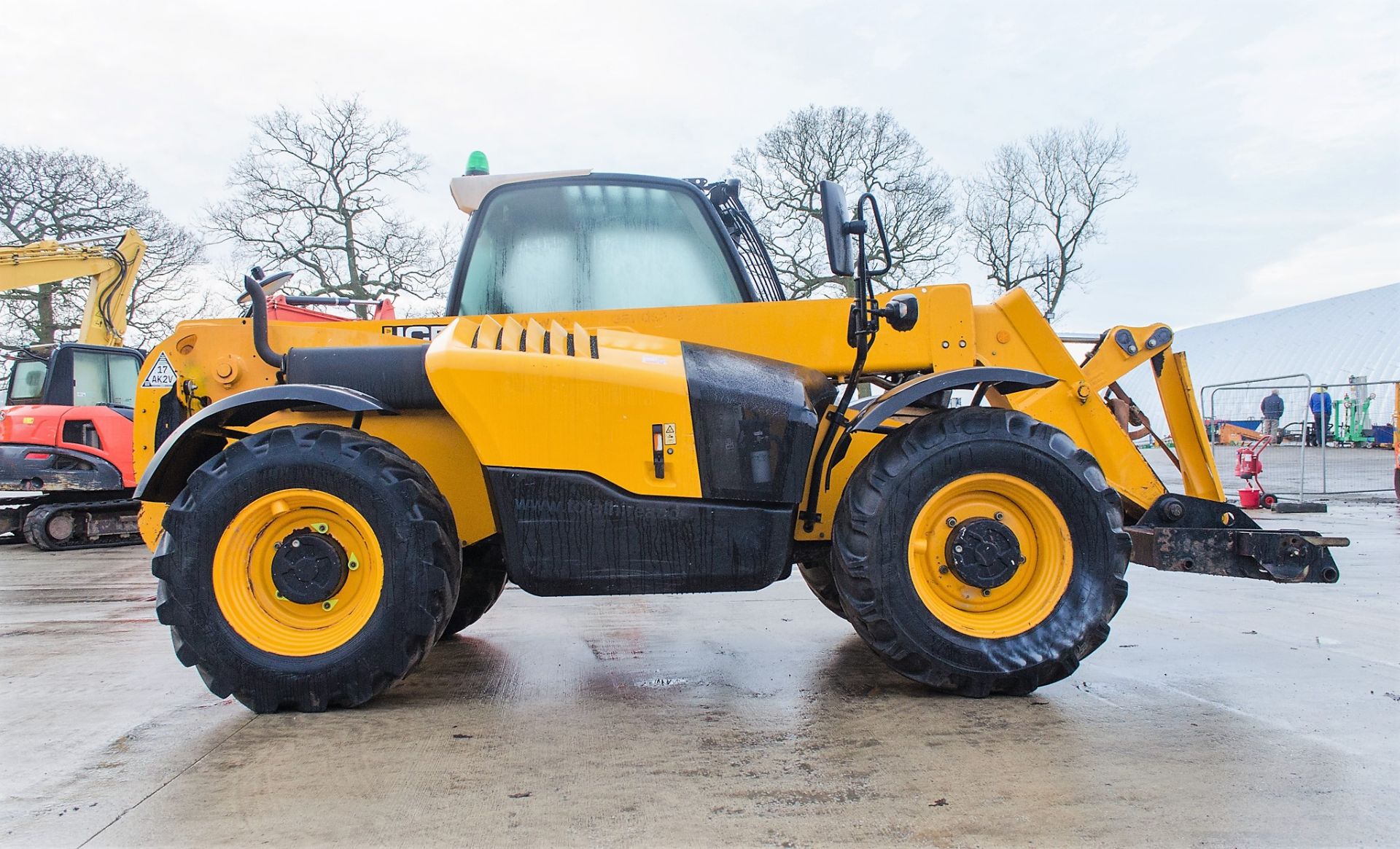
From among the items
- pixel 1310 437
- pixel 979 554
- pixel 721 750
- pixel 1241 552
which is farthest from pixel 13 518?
pixel 1310 437

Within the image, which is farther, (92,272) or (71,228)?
(71,228)

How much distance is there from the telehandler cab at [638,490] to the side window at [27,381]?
972cm

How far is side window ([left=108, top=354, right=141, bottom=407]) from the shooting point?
12180 mm

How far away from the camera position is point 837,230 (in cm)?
342

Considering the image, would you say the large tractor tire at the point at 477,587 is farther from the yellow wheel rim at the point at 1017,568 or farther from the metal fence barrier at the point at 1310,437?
the metal fence barrier at the point at 1310,437

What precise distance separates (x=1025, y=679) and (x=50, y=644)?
5.01 m

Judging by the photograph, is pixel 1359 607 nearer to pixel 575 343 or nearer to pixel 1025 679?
pixel 1025 679

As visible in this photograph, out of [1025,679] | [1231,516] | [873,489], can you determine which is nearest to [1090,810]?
[1025,679]

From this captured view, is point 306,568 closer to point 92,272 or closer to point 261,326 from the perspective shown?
point 261,326

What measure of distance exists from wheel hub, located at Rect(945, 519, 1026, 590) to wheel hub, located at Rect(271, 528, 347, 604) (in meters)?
2.35

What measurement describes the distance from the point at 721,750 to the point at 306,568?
1.68 meters

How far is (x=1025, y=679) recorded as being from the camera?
3582 millimetres

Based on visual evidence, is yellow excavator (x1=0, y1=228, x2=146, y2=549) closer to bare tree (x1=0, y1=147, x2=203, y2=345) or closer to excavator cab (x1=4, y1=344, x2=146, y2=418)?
excavator cab (x1=4, y1=344, x2=146, y2=418)

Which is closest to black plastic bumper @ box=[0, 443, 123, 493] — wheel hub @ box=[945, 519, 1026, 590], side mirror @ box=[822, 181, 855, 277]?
side mirror @ box=[822, 181, 855, 277]
